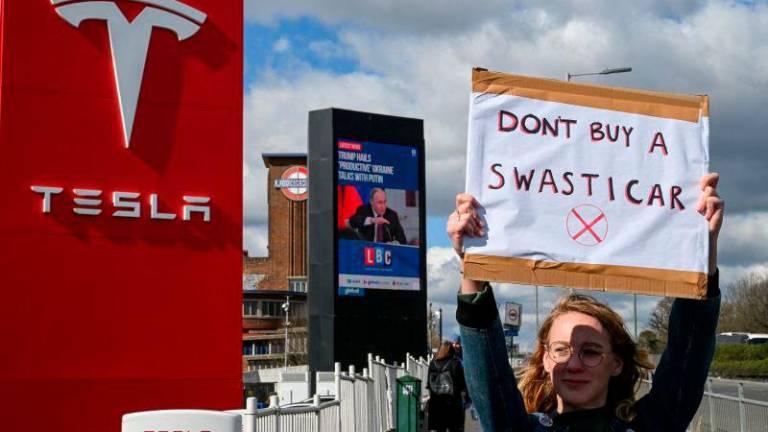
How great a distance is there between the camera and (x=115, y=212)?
10.3 meters

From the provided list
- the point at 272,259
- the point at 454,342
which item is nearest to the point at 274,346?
the point at 272,259

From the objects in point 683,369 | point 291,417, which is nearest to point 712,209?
point 683,369

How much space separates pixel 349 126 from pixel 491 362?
2540 centimetres

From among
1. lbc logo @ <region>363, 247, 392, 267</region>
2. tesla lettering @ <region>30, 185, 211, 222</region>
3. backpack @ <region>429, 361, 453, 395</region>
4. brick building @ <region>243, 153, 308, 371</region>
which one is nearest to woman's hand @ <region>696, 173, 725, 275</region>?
tesla lettering @ <region>30, 185, 211, 222</region>

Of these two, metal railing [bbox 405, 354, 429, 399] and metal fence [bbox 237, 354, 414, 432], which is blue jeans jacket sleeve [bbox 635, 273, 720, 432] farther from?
metal railing [bbox 405, 354, 429, 399]

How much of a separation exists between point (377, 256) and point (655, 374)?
84.1 feet

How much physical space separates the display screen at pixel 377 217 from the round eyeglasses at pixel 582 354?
24.8m

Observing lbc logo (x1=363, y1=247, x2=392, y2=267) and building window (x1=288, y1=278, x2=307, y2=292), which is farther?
building window (x1=288, y1=278, x2=307, y2=292)

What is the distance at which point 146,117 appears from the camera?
10.5 metres

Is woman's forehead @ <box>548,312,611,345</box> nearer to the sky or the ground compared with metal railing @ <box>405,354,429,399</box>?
nearer to the sky

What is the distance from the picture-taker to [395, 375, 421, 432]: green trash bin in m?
17.6

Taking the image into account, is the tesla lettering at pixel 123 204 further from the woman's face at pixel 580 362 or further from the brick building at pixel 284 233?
the brick building at pixel 284 233

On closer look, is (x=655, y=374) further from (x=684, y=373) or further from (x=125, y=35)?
(x=125, y=35)

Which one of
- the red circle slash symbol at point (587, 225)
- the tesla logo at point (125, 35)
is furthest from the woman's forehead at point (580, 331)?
the tesla logo at point (125, 35)
